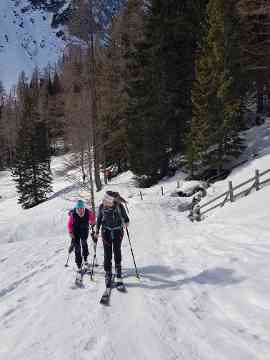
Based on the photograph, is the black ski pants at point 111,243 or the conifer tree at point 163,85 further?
the conifer tree at point 163,85

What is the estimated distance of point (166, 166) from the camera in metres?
27.9

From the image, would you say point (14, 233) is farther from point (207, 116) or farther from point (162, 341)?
point (162, 341)

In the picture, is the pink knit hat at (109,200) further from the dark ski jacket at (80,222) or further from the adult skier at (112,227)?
the dark ski jacket at (80,222)

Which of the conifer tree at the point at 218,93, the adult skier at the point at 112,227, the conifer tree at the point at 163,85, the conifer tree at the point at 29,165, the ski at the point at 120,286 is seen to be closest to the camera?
the ski at the point at 120,286

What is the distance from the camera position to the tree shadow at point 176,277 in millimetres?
7188

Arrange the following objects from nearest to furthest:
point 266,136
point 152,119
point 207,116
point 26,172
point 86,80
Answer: point 207,116 < point 266,136 < point 152,119 < point 86,80 < point 26,172

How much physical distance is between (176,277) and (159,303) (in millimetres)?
1589

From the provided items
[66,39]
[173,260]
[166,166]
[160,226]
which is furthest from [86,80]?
[173,260]

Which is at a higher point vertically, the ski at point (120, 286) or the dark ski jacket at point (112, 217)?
the dark ski jacket at point (112, 217)

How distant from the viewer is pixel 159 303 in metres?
6.34

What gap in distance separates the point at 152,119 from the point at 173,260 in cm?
1858

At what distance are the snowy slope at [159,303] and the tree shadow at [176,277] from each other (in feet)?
0.07

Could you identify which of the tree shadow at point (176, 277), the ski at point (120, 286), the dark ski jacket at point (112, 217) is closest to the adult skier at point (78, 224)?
the dark ski jacket at point (112, 217)

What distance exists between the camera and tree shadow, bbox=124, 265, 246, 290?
7.19 meters
